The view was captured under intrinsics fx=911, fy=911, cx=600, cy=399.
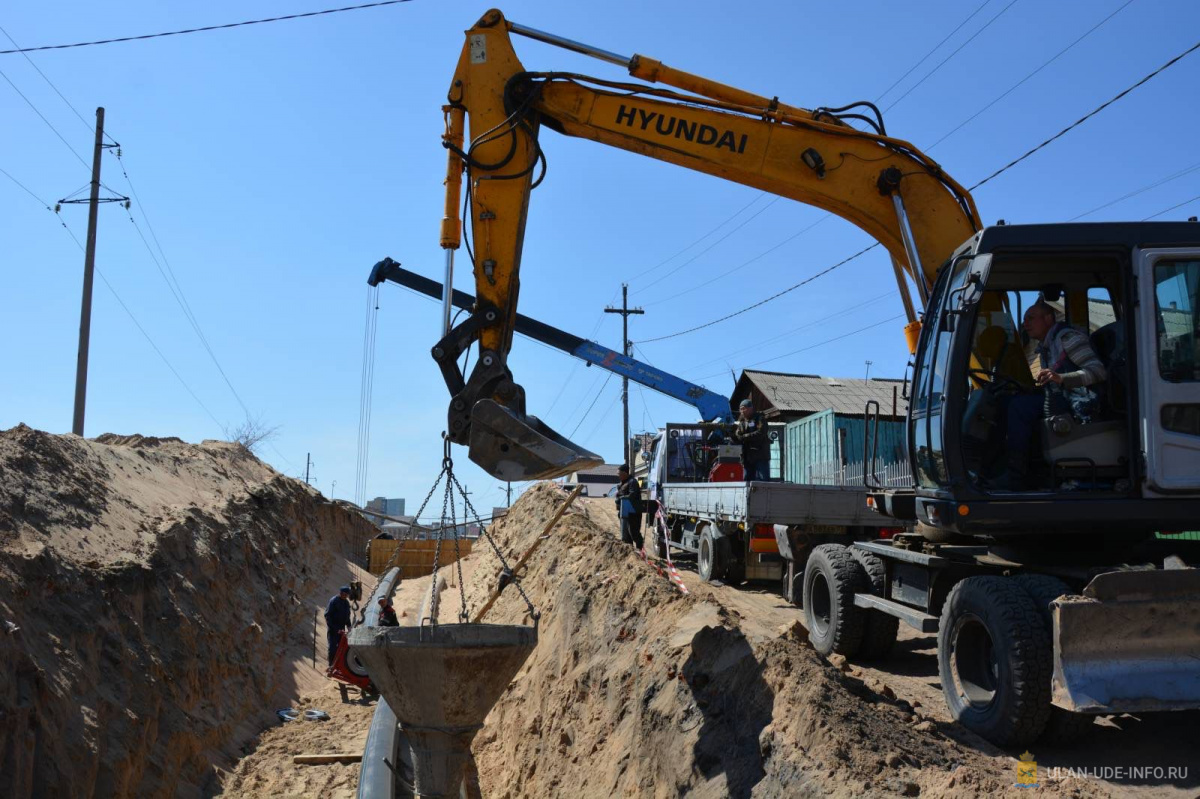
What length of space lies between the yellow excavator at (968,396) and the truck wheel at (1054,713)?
0.02 meters

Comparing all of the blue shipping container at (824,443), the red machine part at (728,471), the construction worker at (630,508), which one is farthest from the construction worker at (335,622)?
the blue shipping container at (824,443)

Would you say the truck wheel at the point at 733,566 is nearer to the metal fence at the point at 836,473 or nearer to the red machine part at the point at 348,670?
the metal fence at the point at 836,473

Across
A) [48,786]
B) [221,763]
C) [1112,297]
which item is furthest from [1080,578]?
[221,763]

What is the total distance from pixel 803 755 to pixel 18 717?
20.2ft

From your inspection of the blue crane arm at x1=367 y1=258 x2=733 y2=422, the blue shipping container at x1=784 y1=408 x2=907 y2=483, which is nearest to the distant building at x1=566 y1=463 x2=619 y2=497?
the blue shipping container at x1=784 y1=408 x2=907 y2=483

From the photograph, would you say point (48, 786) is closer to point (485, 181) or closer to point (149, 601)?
point (149, 601)

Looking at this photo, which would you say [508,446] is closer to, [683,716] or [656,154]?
[683,716]

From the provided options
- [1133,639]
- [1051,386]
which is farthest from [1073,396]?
[1133,639]

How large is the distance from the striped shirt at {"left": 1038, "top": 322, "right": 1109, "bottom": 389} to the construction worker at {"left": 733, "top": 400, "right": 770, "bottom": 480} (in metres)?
10.3

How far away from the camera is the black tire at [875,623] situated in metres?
8.17

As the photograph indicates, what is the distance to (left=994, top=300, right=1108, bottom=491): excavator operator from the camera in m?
5.84

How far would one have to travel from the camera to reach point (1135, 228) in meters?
5.96

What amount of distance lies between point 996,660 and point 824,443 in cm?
2108

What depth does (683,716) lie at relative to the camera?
22.9ft
